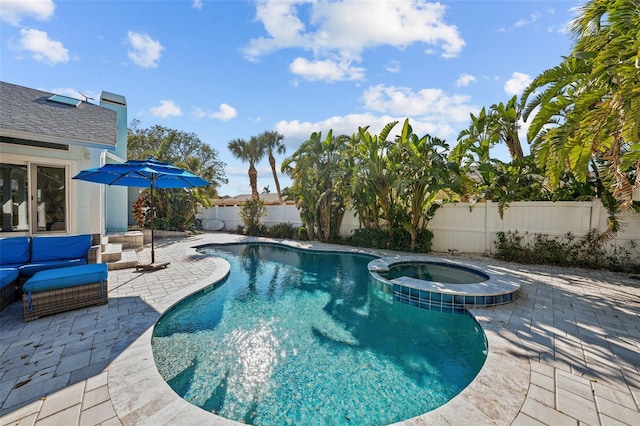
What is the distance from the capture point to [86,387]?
2992mm

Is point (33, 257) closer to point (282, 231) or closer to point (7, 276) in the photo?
point (7, 276)

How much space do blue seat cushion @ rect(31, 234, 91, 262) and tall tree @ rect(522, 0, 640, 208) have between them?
10934 millimetres

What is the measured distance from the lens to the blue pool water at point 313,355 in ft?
10.4

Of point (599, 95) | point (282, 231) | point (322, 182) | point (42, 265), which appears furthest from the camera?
point (282, 231)

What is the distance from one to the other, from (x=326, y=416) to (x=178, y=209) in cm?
1736

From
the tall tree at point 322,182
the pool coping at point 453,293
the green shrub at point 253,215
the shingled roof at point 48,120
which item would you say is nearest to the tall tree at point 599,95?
the pool coping at point 453,293

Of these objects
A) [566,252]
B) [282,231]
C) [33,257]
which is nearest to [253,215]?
[282,231]

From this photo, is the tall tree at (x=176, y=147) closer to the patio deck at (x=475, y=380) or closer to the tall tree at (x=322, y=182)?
Result: the tall tree at (x=322, y=182)

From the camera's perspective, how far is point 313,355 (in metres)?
4.24

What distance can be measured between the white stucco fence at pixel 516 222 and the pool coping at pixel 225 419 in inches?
310

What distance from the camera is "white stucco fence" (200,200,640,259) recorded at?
8.86m

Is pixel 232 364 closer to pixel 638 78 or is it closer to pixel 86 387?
pixel 86 387

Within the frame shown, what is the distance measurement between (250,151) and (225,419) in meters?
26.3

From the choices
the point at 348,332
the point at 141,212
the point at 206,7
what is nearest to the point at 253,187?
the point at 141,212
